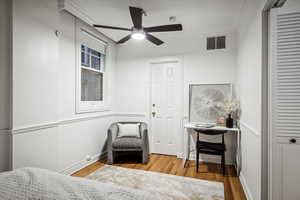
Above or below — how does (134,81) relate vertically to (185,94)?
above

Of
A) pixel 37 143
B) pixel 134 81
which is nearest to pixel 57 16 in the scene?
pixel 37 143

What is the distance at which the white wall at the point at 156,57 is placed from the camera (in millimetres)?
3262

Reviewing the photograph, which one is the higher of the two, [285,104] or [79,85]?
[79,85]

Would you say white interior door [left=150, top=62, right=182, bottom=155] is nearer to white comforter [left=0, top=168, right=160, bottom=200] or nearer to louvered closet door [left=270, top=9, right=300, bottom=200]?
louvered closet door [left=270, top=9, right=300, bottom=200]

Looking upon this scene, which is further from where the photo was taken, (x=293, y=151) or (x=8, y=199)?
(x=293, y=151)

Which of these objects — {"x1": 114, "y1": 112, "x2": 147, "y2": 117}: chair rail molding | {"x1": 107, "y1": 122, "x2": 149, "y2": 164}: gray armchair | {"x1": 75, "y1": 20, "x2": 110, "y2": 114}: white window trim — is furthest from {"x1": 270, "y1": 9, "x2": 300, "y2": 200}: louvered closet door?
{"x1": 75, "y1": 20, "x2": 110, "y2": 114}: white window trim

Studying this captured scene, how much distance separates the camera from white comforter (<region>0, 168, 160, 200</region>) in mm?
1007

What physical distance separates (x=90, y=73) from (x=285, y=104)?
126 inches

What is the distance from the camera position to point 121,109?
13.4ft

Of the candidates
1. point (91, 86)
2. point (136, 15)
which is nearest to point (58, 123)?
point (91, 86)

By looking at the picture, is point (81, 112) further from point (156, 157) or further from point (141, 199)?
point (141, 199)

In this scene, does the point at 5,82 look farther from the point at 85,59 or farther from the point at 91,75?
the point at 91,75

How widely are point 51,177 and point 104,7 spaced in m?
2.44

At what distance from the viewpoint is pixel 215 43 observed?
3336 mm
